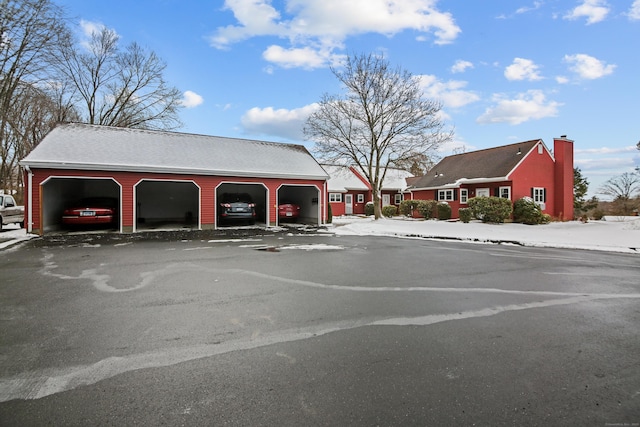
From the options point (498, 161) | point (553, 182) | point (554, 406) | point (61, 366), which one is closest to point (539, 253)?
point (554, 406)

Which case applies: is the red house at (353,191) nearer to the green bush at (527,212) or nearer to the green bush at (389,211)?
the green bush at (389,211)

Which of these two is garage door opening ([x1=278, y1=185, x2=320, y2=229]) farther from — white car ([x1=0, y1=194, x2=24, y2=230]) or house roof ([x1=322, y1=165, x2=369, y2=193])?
white car ([x1=0, y1=194, x2=24, y2=230])

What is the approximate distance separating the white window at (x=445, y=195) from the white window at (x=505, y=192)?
398 cm

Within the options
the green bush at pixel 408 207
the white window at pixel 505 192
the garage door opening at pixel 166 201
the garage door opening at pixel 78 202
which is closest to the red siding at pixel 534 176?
the white window at pixel 505 192

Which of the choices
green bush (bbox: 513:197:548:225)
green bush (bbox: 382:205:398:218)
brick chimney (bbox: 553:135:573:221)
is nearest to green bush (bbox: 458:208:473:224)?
green bush (bbox: 513:197:548:225)

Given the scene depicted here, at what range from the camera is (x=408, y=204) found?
1163 inches

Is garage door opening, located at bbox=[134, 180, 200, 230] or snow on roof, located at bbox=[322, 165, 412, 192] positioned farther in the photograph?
snow on roof, located at bbox=[322, 165, 412, 192]

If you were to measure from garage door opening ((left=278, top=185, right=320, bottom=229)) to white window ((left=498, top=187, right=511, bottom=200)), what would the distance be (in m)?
13.3

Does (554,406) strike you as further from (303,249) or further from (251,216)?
(251,216)

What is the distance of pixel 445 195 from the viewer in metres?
28.3

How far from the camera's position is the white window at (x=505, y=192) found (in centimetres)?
2389

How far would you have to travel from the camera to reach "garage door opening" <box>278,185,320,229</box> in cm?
2128

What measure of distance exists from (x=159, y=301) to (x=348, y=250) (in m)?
6.40

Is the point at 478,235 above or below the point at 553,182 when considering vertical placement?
below
